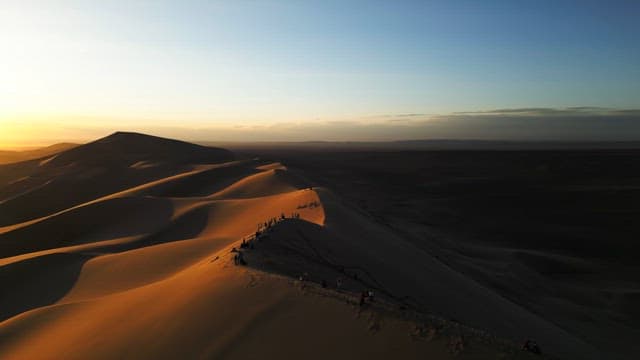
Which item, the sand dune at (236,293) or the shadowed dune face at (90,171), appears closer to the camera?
the sand dune at (236,293)

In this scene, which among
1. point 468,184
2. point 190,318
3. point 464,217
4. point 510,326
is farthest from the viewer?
point 468,184

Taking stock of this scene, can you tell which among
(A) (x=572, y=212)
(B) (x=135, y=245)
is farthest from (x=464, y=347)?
(A) (x=572, y=212)

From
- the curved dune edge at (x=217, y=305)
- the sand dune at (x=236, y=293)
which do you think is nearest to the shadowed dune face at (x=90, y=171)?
the sand dune at (x=236, y=293)

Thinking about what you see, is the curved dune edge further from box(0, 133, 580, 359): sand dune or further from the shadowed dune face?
the shadowed dune face

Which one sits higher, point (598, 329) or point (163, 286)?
point (163, 286)

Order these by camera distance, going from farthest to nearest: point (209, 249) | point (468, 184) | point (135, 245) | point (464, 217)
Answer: point (468, 184) → point (464, 217) → point (135, 245) → point (209, 249)

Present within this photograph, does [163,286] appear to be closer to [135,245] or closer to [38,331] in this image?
[38,331]

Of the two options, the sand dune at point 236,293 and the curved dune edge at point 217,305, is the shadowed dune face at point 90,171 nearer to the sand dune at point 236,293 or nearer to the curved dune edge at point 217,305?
the sand dune at point 236,293
